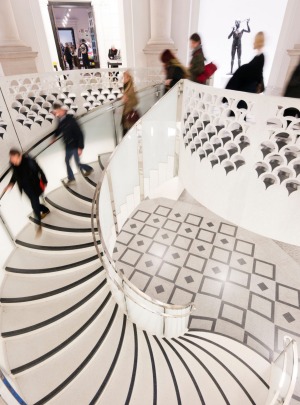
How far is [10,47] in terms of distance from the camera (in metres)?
5.85

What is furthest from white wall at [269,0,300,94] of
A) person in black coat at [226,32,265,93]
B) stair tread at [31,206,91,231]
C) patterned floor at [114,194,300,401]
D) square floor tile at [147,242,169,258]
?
stair tread at [31,206,91,231]

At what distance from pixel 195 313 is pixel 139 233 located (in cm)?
260

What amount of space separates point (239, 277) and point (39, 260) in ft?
13.9

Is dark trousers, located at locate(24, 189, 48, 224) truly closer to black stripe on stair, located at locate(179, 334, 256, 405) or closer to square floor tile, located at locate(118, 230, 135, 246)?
square floor tile, located at locate(118, 230, 135, 246)

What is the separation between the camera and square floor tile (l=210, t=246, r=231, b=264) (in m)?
5.65

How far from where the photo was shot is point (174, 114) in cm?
414

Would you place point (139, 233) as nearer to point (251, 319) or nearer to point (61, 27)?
point (251, 319)

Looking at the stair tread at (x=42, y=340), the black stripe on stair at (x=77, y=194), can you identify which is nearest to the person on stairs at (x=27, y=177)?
the black stripe on stair at (x=77, y=194)

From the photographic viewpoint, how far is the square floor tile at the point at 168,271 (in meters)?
5.31

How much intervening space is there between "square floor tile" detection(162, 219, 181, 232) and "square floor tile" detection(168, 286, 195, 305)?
6.17ft

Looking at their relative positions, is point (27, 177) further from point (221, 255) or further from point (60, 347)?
point (221, 255)

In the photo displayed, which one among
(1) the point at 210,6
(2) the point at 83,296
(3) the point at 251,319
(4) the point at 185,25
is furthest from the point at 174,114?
(1) the point at 210,6

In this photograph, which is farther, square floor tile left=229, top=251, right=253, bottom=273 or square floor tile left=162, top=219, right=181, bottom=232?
square floor tile left=162, top=219, right=181, bottom=232

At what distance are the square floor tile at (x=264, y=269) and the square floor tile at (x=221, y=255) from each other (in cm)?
63
